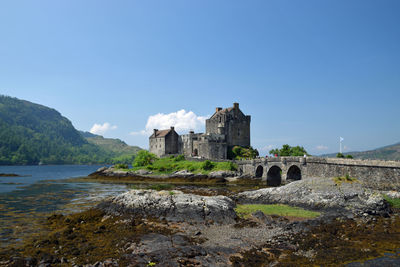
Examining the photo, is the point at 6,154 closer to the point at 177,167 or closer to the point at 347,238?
the point at 177,167

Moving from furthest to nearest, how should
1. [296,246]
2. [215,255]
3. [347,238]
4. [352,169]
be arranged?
[352,169]
[347,238]
[296,246]
[215,255]

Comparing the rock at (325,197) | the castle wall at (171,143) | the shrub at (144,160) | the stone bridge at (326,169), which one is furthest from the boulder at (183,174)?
the rock at (325,197)

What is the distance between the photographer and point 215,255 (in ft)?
49.6

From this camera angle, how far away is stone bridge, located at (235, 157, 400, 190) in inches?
1288

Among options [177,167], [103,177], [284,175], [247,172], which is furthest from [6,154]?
[284,175]

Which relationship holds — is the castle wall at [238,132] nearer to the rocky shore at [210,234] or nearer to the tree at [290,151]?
the tree at [290,151]

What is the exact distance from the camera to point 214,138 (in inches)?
2948

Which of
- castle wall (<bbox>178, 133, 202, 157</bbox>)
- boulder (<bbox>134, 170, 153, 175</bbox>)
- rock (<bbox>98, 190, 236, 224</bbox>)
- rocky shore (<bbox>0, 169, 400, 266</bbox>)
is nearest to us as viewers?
rocky shore (<bbox>0, 169, 400, 266</bbox>)

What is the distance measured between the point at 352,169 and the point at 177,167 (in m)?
41.3

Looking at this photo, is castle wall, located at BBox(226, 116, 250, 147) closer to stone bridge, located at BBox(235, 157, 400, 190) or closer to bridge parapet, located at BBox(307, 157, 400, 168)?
stone bridge, located at BBox(235, 157, 400, 190)

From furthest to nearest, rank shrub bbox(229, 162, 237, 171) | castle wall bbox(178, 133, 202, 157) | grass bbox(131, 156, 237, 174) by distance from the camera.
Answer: castle wall bbox(178, 133, 202, 157) < grass bbox(131, 156, 237, 174) < shrub bbox(229, 162, 237, 171)

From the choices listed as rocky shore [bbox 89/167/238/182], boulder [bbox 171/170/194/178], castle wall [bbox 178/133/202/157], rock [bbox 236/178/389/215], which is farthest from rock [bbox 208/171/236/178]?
rock [bbox 236/178/389/215]

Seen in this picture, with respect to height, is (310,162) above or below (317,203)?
above

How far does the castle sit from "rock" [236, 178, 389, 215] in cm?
3932
